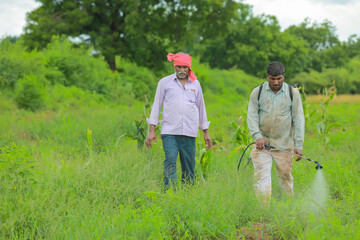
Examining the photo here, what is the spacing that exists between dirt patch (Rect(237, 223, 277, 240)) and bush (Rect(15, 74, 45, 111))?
10.7 meters

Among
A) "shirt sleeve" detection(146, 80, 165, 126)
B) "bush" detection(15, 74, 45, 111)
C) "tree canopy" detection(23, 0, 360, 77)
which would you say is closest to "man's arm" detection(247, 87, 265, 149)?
"shirt sleeve" detection(146, 80, 165, 126)

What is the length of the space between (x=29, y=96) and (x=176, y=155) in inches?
380

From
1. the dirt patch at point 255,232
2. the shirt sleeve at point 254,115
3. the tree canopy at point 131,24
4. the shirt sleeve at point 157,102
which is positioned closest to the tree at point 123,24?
the tree canopy at point 131,24

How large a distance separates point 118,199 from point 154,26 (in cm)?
1706

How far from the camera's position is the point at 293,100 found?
4.36 meters

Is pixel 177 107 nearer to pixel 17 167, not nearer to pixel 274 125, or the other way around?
pixel 274 125

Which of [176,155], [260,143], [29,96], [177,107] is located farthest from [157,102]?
[29,96]

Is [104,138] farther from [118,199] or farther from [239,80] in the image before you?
[239,80]

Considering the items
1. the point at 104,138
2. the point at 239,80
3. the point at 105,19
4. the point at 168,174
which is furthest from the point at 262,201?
the point at 239,80

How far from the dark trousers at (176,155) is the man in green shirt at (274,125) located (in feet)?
2.70

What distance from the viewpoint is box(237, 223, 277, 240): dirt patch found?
3482 millimetres

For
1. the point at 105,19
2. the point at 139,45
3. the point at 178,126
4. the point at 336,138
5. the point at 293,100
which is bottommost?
the point at 336,138

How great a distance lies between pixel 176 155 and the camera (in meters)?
4.68

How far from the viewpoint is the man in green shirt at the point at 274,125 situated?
4.35 m
